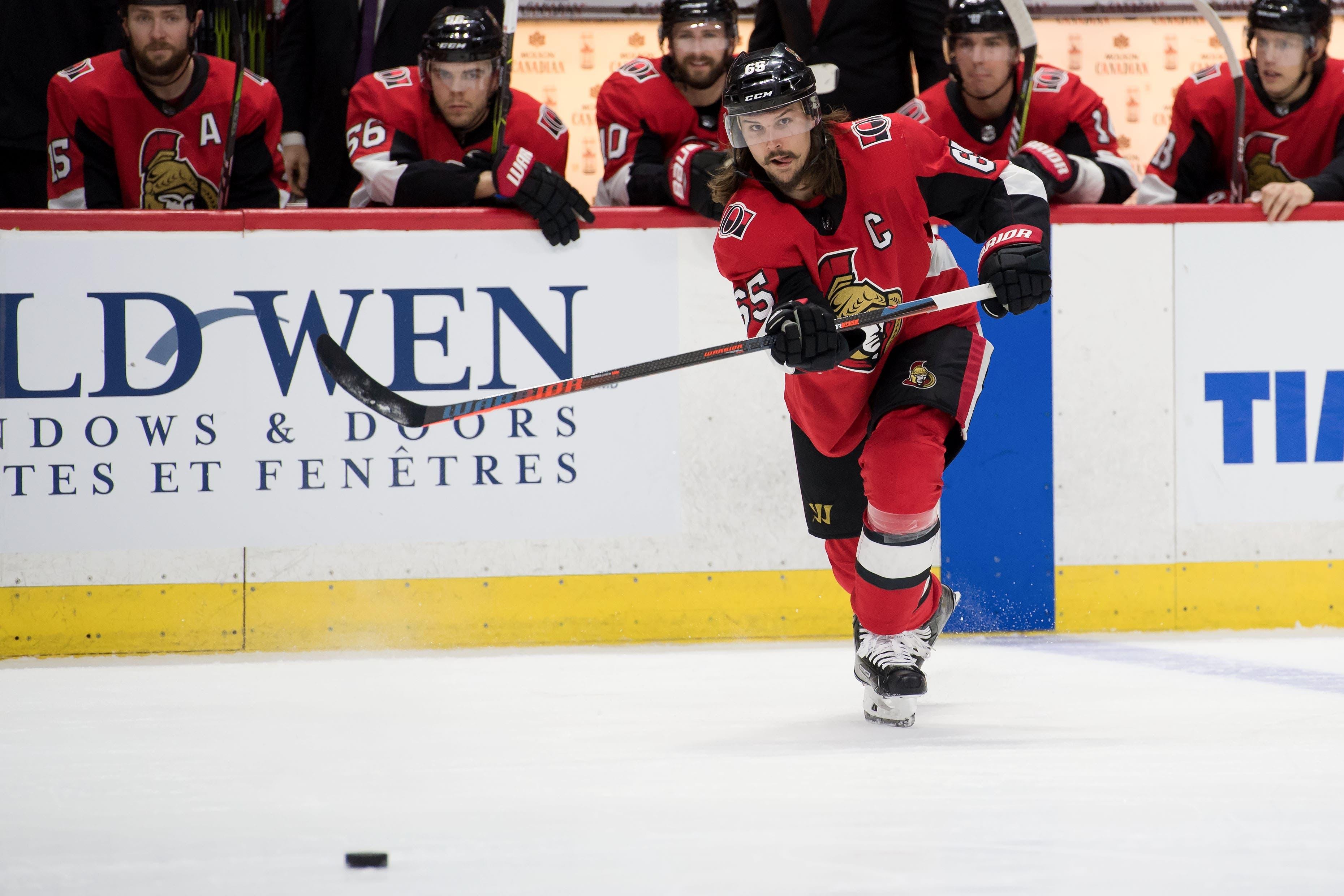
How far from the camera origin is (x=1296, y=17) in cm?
339

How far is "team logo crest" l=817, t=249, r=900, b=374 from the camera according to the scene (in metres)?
2.34

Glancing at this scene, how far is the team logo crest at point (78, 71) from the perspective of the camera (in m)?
3.29

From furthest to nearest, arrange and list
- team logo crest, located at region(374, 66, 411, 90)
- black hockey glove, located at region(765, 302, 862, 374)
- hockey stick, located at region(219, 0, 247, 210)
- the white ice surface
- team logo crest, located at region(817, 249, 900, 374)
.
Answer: team logo crest, located at region(374, 66, 411, 90)
hockey stick, located at region(219, 0, 247, 210)
team logo crest, located at region(817, 249, 900, 374)
black hockey glove, located at region(765, 302, 862, 374)
the white ice surface

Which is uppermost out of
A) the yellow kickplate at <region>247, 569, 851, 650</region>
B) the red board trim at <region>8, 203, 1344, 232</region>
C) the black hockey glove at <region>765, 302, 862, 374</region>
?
the red board trim at <region>8, 203, 1344, 232</region>

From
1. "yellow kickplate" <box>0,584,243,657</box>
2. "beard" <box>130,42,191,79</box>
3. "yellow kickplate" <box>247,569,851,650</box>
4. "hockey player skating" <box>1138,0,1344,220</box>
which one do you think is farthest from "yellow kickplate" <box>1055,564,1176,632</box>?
"beard" <box>130,42,191,79</box>

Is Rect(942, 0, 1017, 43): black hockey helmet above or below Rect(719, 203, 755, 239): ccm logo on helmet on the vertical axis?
above

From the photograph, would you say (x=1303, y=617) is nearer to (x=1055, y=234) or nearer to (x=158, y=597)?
(x=1055, y=234)

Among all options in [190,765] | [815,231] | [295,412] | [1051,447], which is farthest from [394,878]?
[1051,447]

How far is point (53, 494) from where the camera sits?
3.01m

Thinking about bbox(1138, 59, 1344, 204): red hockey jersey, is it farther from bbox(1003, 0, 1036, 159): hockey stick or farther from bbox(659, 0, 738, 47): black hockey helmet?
bbox(659, 0, 738, 47): black hockey helmet

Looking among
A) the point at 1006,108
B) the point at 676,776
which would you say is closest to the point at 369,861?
the point at 676,776

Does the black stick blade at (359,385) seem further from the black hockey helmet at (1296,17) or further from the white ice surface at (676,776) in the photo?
the black hockey helmet at (1296,17)

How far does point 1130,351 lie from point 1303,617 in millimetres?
759

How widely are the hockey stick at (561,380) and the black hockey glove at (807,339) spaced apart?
36 millimetres
